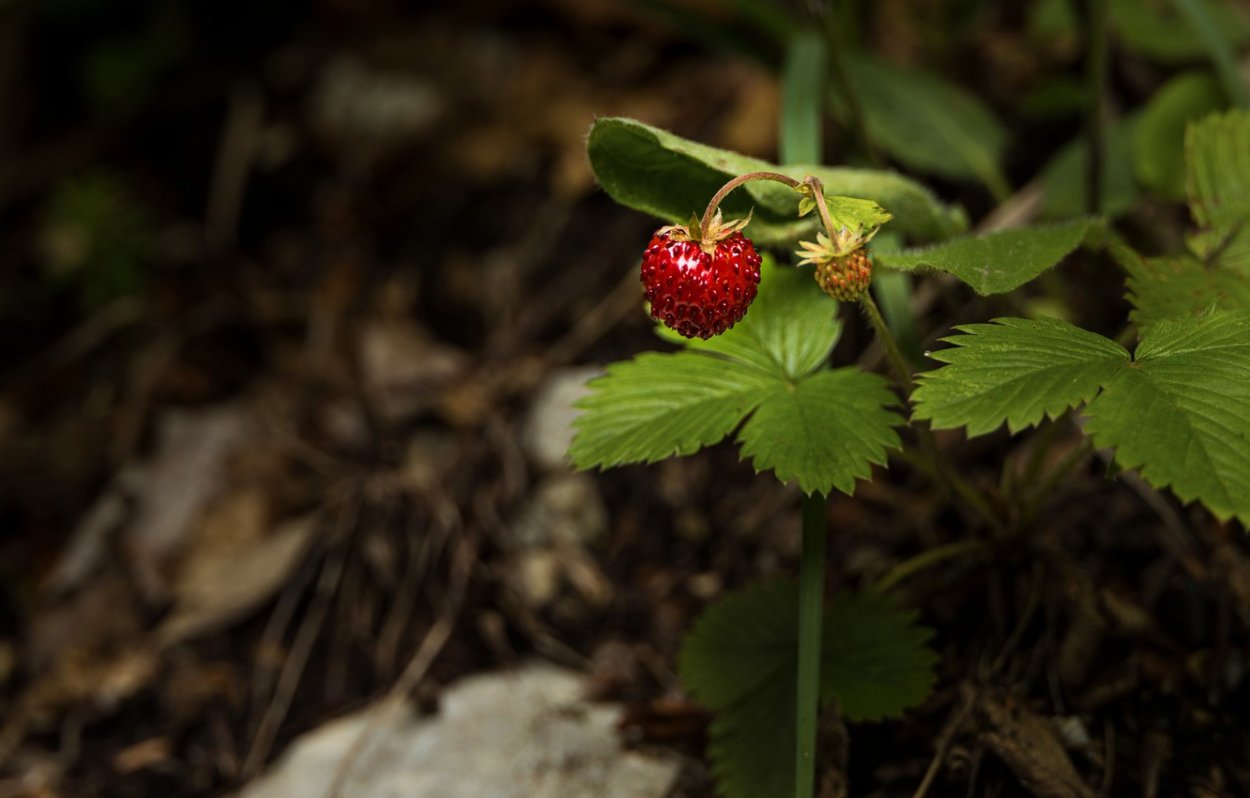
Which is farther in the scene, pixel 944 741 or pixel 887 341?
pixel 944 741

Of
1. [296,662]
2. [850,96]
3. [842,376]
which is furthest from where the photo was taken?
[296,662]

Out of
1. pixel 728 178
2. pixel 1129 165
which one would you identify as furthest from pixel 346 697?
pixel 1129 165

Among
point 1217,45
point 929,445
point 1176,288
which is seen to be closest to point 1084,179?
point 1217,45

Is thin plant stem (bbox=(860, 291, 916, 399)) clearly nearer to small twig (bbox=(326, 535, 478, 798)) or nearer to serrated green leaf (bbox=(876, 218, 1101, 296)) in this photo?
serrated green leaf (bbox=(876, 218, 1101, 296))

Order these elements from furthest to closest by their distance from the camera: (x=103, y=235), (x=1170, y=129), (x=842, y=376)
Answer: (x=103, y=235) → (x=1170, y=129) → (x=842, y=376)

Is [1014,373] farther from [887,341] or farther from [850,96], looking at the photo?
[850,96]

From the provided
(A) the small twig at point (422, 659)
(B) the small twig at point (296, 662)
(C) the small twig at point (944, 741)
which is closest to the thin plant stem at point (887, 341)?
(C) the small twig at point (944, 741)
